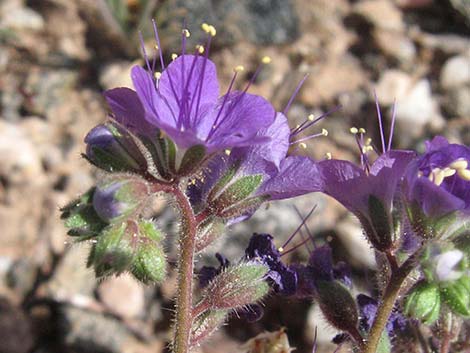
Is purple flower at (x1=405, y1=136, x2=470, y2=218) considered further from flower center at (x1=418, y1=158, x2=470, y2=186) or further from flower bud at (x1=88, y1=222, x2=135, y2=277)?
flower bud at (x1=88, y1=222, x2=135, y2=277)

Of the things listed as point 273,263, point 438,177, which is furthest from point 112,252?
point 438,177

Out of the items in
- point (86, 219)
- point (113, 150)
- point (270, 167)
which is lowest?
point (270, 167)

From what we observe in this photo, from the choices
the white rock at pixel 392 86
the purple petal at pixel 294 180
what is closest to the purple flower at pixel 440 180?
the purple petal at pixel 294 180

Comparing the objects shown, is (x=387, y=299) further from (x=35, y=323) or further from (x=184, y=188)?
(x=35, y=323)

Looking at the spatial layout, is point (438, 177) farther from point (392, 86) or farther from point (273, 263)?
point (392, 86)

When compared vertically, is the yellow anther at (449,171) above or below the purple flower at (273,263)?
above

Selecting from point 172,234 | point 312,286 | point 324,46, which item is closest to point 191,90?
point 312,286

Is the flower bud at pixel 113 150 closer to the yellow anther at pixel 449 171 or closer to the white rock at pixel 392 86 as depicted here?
the yellow anther at pixel 449 171
